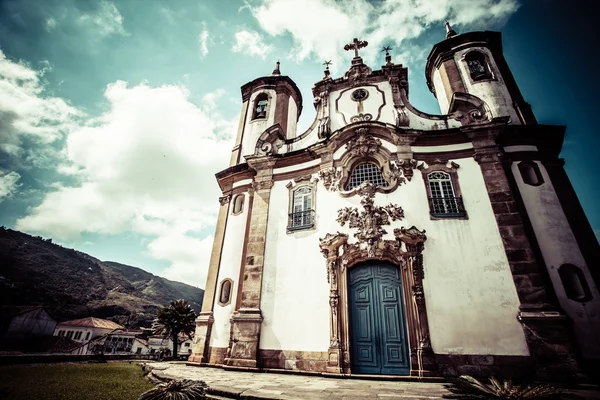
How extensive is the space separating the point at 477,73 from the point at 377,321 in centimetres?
Result: 1234

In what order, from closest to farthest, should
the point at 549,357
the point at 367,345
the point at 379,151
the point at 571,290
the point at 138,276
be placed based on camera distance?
the point at 549,357, the point at 571,290, the point at 367,345, the point at 379,151, the point at 138,276

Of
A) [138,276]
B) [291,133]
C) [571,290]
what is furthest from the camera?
[138,276]

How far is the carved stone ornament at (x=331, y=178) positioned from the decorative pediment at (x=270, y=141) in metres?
3.05

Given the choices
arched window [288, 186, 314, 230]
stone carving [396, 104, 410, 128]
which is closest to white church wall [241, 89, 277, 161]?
arched window [288, 186, 314, 230]

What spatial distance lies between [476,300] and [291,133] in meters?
11.6

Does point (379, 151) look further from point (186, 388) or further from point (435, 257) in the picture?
point (186, 388)

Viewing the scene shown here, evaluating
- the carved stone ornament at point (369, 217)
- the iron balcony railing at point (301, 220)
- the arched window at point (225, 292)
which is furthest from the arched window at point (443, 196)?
the arched window at point (225, 292)

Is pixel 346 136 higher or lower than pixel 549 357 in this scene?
higher

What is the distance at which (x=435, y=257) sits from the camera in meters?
8.74

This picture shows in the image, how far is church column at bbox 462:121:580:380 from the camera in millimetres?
6809

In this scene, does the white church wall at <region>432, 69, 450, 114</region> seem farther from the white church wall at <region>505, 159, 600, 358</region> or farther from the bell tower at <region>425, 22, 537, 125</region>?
the white church wall at <region>505, 159, 600, 358</region>

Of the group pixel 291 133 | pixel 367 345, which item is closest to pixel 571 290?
pixel 367 345

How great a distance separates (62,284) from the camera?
6906 centimetres

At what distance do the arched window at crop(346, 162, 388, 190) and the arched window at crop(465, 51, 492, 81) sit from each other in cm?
697
